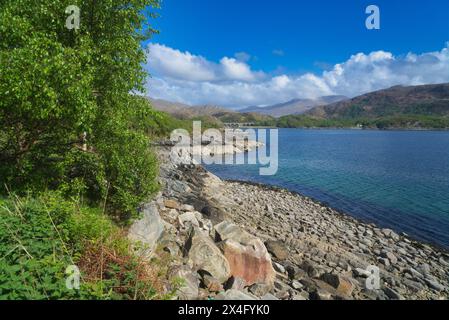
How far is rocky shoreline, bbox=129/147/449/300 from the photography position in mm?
11688

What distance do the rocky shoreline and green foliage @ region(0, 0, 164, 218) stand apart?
8.62ft

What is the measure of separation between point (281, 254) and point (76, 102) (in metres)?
12.5

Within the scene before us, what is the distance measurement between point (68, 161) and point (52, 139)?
1.05 metres

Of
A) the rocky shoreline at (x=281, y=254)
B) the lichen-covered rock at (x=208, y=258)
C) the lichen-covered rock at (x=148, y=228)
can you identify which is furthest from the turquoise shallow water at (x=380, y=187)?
the lichen-covered rock at (x=148, y=228)

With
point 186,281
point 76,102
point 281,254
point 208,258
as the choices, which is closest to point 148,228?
point 208,258

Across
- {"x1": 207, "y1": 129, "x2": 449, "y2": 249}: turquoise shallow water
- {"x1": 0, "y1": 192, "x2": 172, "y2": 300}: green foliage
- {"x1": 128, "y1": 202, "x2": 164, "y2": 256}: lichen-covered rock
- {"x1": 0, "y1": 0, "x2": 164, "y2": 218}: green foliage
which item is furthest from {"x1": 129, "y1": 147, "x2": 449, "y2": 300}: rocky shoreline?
{"x1": 207, "y1": 129, "x2": 449, "y2": 249}: turquoise shallow water

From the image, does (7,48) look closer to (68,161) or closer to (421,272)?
(68,161)

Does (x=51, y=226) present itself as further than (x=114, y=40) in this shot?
No

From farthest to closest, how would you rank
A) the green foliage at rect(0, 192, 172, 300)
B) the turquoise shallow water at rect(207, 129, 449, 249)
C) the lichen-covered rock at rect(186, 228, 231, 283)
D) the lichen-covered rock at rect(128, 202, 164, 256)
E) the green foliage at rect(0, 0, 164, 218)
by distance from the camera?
1. the turquoise shallow water at rect(207, 129, 449, 249)
2. the lichen-covered rock at rect(128, 202, 164, 256)
3. the lichen-covered rock at rect(186, 228, 231, 283)
4. the green foliage at rect(0, 0, 164, 218)
5. the green foliage at rect(0, 192, 172, 300)

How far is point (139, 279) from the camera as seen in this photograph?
770 cm

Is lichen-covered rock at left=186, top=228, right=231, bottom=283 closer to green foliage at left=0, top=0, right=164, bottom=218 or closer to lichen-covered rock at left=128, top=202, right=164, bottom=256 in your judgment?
lichen-covered rock at left=128, top=202, right=164, bottom=256

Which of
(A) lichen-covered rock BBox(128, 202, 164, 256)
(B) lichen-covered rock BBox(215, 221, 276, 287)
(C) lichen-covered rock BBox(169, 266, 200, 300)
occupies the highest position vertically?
(A) lichen-covered rock BBox(128, 202, 164, 256)

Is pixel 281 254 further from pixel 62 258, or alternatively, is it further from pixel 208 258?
pixel 62 258
